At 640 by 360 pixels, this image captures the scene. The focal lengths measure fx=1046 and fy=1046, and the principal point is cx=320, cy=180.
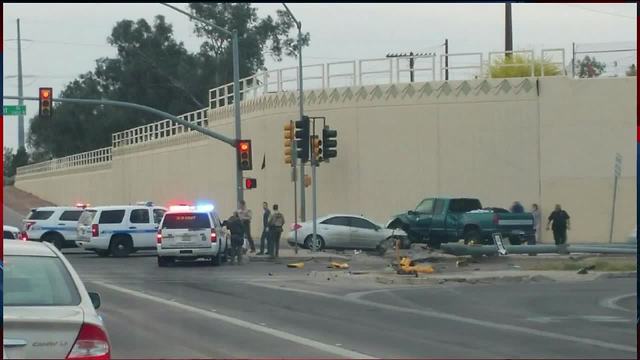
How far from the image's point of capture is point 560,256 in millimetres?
33250

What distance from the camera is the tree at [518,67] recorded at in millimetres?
45188

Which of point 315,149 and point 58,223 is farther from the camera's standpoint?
point 58,223

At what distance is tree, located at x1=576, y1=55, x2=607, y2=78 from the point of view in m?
42.7

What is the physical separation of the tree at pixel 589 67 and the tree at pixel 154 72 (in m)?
30.5

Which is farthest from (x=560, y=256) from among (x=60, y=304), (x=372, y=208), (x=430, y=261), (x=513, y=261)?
(x=60, y=304)

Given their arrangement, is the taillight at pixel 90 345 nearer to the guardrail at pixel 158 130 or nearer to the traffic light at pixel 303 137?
the traffic light at pixel 303 137

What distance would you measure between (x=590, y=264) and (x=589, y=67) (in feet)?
54.8

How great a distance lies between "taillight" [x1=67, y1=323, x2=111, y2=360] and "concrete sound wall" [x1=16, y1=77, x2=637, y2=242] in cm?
3507

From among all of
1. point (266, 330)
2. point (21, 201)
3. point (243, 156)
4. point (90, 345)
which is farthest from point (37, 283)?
point (21, 201)

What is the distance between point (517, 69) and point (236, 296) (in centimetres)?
2823

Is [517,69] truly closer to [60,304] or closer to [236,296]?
[236,296]

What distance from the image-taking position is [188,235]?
3106 centimetres

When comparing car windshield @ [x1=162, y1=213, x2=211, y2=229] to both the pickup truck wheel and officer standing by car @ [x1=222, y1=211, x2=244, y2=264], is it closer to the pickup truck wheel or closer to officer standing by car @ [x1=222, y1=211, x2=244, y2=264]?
officer standing by car @ [x1=222, y1=211, x2=244, y2=264]

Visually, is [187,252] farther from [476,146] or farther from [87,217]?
[476,146]
